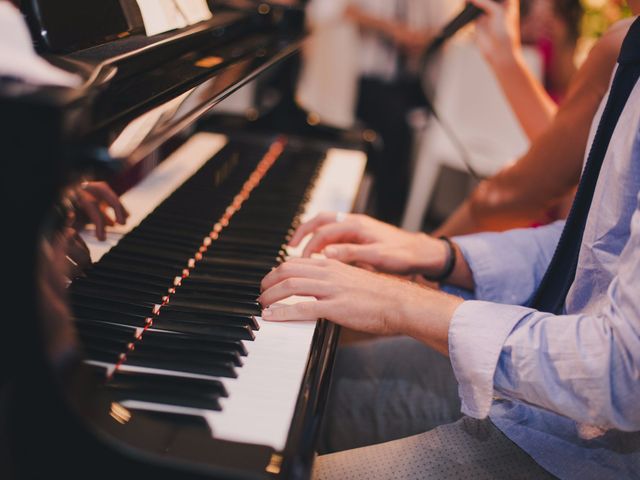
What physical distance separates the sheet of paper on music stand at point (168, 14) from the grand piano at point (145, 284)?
0.01 m

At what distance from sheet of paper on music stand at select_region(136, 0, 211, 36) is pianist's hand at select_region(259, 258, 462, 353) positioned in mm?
571

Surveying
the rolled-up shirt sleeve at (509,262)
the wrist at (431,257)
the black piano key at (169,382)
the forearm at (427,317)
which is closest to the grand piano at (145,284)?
the black piano key at (169,382)

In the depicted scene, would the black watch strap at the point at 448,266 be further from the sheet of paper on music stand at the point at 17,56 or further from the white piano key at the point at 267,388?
the sheet of paper on music stand at the point at 17,56

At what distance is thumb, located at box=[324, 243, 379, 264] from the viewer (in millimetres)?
1125

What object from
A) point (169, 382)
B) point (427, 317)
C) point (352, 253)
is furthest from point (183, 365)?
point (352, 253)

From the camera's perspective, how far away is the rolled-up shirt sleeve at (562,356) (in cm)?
75

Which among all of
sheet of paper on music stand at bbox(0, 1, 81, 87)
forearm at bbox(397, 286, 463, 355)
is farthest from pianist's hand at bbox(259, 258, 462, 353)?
sheet of paper on music stand at bbox(0, 1, 81, 87)

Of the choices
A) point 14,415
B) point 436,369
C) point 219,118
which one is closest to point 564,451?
point 436,369

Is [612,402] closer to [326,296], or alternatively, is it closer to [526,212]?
[326,296]

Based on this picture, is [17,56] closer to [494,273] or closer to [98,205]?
[98,205]

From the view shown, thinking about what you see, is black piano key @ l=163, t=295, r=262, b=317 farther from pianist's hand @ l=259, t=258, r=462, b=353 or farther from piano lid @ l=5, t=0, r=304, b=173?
piano lid @ l=5, t=0, r=304, b=173

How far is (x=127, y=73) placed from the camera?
961mm

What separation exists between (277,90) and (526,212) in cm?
79

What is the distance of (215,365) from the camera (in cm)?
81
